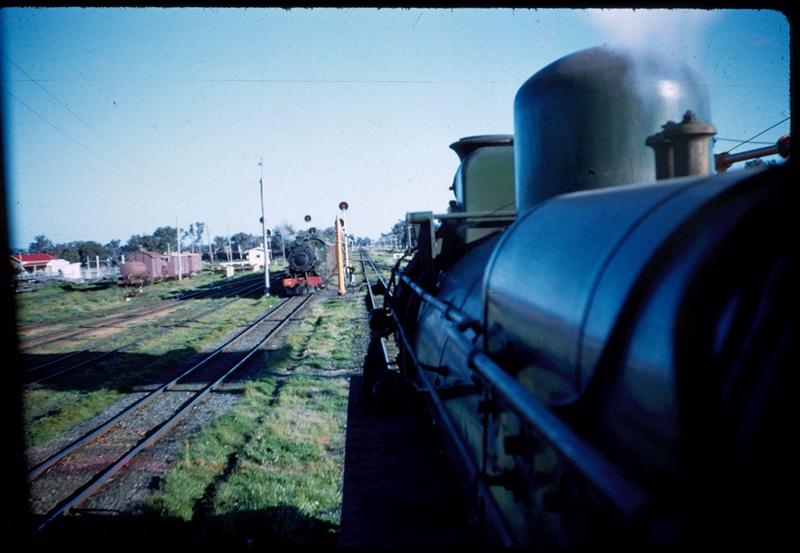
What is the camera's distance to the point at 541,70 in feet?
10.8

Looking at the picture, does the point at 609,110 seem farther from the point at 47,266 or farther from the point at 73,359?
the point at 47,266

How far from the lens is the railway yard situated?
400cm

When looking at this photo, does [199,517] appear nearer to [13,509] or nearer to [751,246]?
[13,509]

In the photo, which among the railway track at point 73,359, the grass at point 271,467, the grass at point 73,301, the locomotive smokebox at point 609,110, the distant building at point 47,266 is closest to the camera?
the locomotive smokebox at point 609,110

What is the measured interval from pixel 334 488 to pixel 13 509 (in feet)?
13.0

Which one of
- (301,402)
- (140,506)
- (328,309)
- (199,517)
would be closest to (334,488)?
(199,517)

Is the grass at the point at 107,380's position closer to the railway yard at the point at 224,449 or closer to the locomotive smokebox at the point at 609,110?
the railway yard at the point at 224,449

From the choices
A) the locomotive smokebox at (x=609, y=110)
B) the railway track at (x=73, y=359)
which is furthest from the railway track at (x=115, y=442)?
the locomotive smokebox at (x=609, y=110)

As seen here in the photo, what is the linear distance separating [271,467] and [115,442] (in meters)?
2.73

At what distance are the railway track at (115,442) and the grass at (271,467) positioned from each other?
2.53ft

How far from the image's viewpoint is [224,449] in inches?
258

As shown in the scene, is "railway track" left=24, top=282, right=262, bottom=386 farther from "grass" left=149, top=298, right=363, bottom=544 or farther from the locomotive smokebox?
the locomotive smokebox

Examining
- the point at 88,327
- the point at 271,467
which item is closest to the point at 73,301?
the point at 88,327

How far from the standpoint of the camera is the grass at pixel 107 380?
7.77 metres
